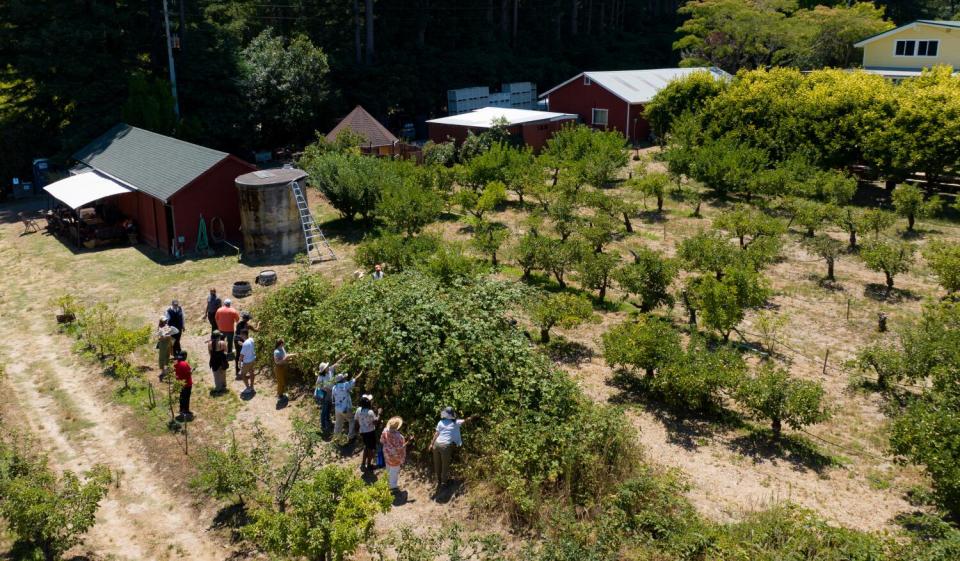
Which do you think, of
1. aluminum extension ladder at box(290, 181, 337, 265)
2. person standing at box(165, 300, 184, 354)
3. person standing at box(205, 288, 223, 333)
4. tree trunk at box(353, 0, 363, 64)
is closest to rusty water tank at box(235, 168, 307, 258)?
aluminum extension ladder at box(290, 181, 337, 265)

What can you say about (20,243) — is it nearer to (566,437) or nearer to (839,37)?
(566,437)

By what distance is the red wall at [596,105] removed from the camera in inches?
1649

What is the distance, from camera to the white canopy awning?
78.8 ft

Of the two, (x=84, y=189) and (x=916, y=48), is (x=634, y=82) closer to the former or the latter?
(x=916, y=48)

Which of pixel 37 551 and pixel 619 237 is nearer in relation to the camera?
pixel 37 551

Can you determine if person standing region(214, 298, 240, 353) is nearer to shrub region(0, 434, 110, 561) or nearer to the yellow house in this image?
shrub region(0, 434, 110, 561)

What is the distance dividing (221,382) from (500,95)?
4072cm

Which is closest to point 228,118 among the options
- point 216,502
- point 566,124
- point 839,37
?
point 566,124

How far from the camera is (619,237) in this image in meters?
24.9

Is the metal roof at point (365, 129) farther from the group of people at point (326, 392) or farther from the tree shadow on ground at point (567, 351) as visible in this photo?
the tree shadow on ground at point (567, 351)

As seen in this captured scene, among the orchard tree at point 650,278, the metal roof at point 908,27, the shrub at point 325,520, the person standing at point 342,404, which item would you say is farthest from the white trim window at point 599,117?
the shrub at point 325,520

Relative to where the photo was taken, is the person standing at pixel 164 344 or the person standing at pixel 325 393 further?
the person standing at pixel 164 344

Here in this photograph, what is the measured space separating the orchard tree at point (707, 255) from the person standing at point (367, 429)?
1037cm

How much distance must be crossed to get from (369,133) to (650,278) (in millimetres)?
20683
